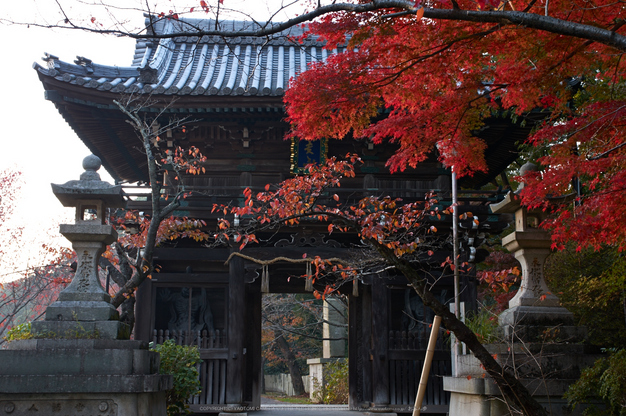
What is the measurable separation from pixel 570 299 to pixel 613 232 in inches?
178

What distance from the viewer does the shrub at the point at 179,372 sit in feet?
26.7

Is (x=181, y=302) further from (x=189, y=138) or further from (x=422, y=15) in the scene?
(x=422, y=15)

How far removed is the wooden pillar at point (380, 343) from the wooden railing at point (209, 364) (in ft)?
9.50

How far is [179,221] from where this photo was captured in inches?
398

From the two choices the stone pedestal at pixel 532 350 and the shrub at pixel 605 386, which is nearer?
the shrub at pixel 605 386

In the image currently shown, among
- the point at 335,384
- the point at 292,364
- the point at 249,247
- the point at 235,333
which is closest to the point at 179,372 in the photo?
the point at 235,333

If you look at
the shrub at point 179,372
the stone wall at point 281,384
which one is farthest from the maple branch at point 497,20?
the stone wall at point 281,384

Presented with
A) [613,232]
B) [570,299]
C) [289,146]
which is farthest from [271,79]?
[613,232]

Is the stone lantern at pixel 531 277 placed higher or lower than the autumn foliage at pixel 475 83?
lower

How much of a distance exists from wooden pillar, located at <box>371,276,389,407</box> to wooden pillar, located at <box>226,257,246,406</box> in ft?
8.41

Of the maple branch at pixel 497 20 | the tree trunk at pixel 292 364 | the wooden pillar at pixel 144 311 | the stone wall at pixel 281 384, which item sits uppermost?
the maple branch at pixel 497 20

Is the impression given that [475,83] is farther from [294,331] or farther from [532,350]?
[294,331]

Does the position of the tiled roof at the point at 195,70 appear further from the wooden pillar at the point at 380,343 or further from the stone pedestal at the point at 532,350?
the stone pedestal at the point at 532,350

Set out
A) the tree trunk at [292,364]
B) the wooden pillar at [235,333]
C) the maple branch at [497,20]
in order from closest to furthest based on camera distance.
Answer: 1. the maple branch at [497,20]
2. the wooden pillar at [235,333]
3. the tree trunk at [292,364]
